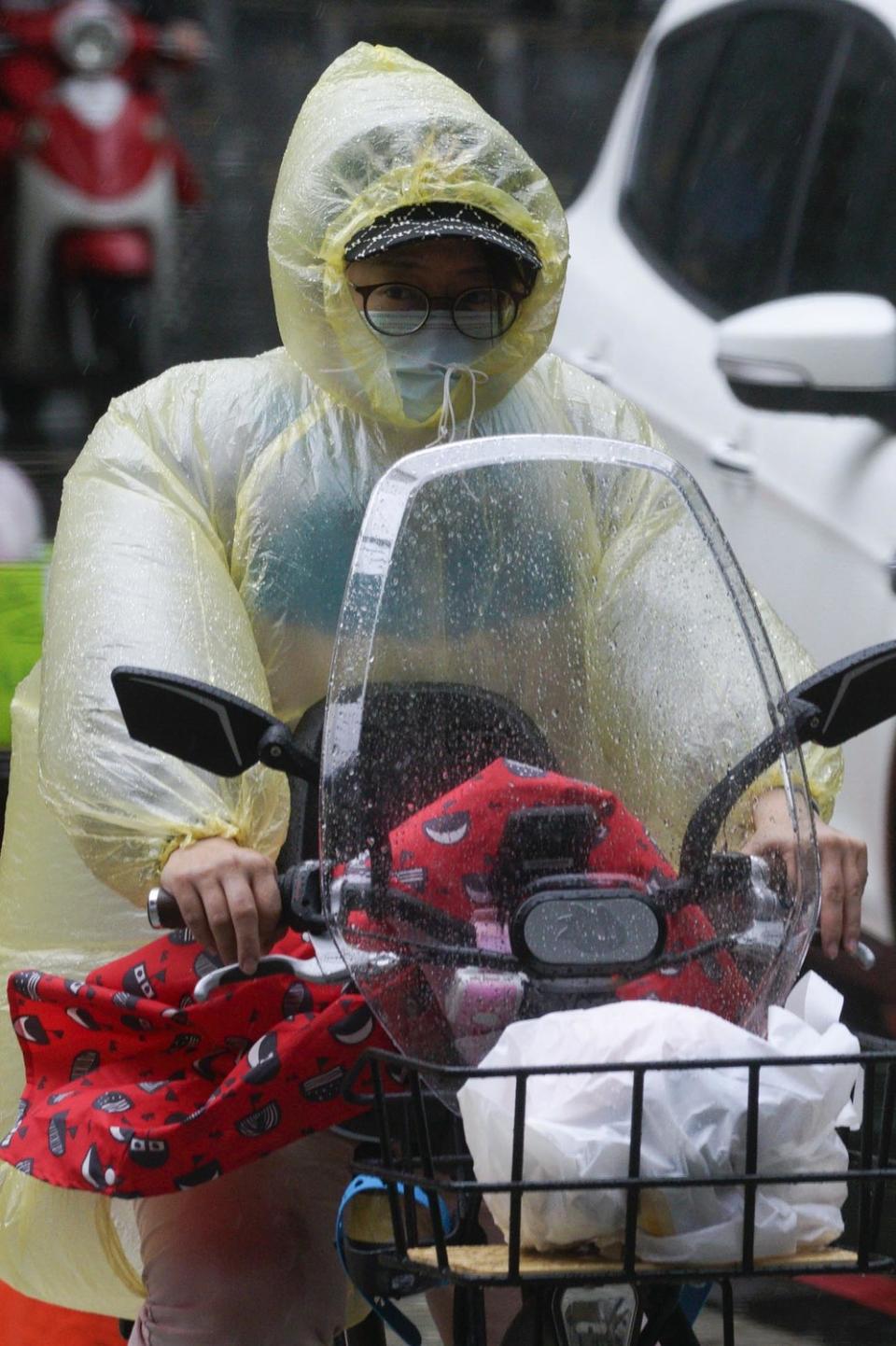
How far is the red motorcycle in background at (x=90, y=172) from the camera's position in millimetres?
7855

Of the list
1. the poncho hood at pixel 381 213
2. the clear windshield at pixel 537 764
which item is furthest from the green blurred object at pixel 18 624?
the clear windshield at pixel 537 764

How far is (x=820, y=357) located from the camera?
3523mm

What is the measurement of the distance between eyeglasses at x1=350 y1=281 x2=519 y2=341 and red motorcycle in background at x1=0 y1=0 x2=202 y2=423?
233 inches

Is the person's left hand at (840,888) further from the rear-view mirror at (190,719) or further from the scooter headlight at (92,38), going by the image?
the scooter headlight at (92,38)

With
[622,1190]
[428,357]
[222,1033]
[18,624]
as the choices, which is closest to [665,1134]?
[622,1190]

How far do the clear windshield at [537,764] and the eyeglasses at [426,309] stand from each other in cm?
33

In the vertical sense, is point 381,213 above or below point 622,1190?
above

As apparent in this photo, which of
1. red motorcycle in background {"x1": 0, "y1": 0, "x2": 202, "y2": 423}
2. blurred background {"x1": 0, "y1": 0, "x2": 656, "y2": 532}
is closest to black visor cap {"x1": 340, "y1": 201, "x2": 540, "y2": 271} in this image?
red motorcycle in background {"x1": 0, "y1": 0, "x2": 202, "y2": 423}

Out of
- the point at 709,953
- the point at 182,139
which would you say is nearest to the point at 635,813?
the point at 709,953

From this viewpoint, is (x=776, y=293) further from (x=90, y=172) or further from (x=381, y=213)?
(x=90, y=172)

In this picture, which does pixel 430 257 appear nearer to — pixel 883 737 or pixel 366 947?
pixel 366 947

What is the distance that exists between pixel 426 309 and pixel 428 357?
0.16 ft

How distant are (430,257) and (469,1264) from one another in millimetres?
1088

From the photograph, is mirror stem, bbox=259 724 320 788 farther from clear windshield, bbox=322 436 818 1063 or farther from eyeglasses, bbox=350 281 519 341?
eyeglasses, bbox=350 281 519 341
